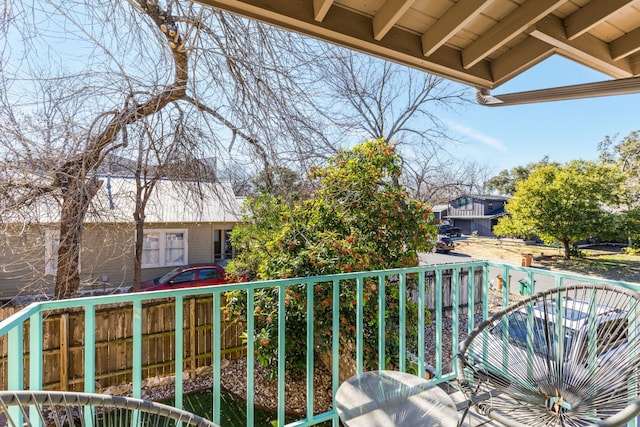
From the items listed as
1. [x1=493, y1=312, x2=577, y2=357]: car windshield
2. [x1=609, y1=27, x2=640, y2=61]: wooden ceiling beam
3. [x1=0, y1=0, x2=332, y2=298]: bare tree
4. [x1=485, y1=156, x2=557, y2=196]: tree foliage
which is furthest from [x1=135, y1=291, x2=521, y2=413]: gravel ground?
[x1=485, y1=156, x2=557, y2=196]: tree foliage

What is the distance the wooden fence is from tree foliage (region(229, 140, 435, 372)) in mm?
1395

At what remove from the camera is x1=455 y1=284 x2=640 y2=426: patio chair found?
1.34 m

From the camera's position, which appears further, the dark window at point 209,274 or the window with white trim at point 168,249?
the window with white trim at point 168,249

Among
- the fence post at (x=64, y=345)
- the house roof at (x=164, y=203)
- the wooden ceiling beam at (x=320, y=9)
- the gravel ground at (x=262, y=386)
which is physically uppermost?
the wooden ceiling beam at (x=320, y=9)

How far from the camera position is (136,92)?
3234 millimetres

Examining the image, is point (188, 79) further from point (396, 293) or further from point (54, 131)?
point (396, 293)

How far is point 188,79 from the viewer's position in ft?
10.1

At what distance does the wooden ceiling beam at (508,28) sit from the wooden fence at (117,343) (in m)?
3.97

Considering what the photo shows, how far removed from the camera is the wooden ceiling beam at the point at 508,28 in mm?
Answer: 1649

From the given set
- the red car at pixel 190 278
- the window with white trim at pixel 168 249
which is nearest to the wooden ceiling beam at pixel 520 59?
the red car at pixel 190 278

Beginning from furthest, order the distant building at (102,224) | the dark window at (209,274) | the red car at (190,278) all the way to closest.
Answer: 1. the dark window at (209,274)
2. the red car at (190,278)
3. the distant building at (102,224)

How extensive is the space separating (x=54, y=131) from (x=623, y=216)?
58.2ft

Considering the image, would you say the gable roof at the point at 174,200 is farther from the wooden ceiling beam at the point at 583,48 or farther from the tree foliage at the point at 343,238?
the wooden ceiling beam at the point at 583,48

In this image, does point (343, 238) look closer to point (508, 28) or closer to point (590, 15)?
point (508, 28)
